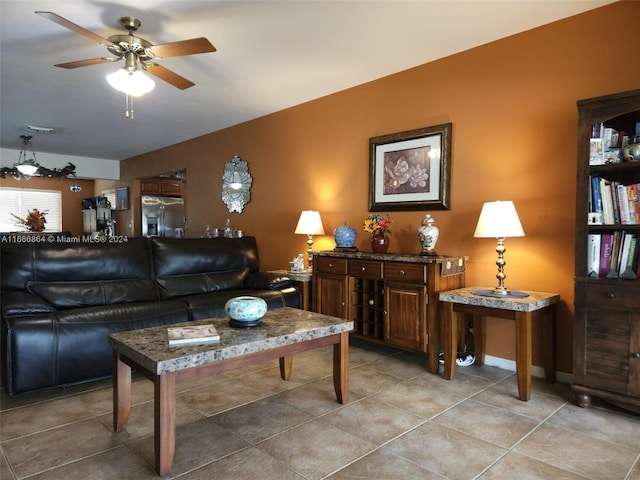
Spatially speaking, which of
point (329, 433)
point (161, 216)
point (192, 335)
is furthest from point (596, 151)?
point (161, 216)

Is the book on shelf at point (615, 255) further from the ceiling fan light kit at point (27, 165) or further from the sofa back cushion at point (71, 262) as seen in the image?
the ceiling fan light kit at point (27, 165)

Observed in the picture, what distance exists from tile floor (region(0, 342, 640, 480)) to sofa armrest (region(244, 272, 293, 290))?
45.0 inches

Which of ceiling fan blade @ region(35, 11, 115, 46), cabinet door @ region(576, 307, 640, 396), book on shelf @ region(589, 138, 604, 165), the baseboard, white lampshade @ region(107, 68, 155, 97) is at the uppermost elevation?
ceiling fan blade @ region(35, 11, 115, 46)

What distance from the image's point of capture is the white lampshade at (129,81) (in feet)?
9.34

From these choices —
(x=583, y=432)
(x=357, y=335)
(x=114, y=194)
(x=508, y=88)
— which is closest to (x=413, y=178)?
(x=508, y=88)

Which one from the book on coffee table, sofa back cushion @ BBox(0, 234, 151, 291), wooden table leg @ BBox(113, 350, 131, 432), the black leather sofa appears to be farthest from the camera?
sofa back cushion @ BBox(0, 234, 151, 291)

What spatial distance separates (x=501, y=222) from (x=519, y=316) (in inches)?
23.8

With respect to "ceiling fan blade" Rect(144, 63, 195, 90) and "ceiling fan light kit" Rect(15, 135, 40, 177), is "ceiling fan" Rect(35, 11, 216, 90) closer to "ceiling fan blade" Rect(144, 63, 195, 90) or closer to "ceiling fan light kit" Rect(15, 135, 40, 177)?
"ceiling fan blade" Rect(144, 63, 195, 90)

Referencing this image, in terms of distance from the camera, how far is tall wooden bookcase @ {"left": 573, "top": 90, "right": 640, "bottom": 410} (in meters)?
2.29

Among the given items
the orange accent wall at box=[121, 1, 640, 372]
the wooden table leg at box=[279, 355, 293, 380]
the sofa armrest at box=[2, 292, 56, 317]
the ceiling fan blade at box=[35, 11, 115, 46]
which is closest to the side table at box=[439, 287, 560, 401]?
the orange accent wall at box=[121, 1, 640, 372]

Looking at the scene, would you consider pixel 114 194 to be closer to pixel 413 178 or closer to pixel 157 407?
pixel 413 178

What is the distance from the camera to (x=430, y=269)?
3.05m

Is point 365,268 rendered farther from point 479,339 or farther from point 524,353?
point 524,353

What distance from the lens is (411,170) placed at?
3.73 m
